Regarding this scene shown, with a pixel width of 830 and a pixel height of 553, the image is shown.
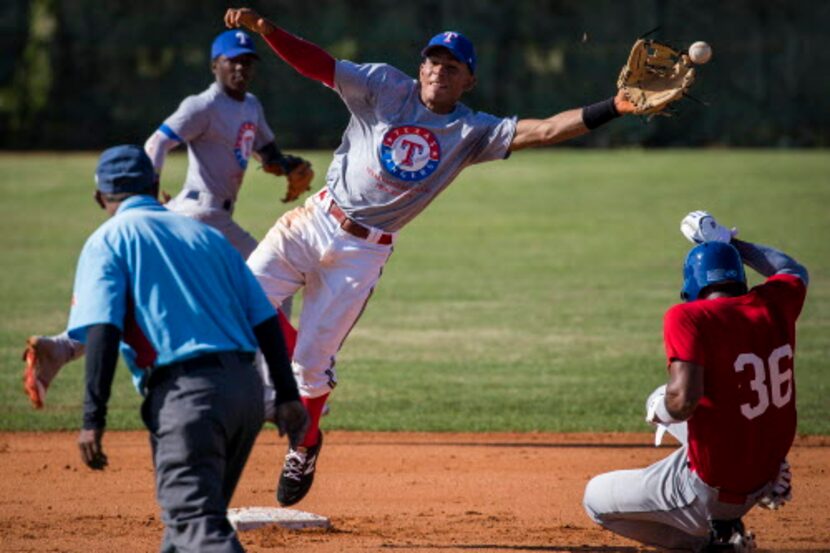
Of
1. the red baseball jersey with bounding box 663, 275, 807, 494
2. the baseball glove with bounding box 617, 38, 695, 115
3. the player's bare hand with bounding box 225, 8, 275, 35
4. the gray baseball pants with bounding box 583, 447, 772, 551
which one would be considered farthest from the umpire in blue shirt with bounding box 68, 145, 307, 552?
the baseball glove with bounding box 617, 38, 695, 115

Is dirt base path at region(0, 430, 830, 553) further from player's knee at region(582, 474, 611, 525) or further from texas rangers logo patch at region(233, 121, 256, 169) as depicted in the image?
texas rangers logo patch at region(233, 121, 256, 169)

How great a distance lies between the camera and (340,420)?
10617mm

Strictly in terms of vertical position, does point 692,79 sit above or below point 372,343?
above

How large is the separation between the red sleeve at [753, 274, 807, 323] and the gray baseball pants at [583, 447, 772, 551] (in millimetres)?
723

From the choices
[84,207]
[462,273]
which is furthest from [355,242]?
[84,207]

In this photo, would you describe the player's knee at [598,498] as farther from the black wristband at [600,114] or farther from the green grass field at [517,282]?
the green grass field at [517,282]

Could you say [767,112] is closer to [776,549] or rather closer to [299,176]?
[299,176]

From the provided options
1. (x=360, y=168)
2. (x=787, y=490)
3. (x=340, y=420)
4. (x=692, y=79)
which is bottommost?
(x=340, y=420)

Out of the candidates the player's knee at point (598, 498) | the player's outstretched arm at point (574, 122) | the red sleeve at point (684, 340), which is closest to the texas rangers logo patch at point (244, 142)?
Result: the player's outstretched arm at point (574, 122)

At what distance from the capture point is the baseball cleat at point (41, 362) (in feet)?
20.4

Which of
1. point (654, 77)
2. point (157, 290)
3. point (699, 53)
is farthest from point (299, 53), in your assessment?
point (157, 290)

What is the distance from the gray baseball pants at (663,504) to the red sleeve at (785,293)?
72 cm

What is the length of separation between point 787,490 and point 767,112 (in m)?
32.5

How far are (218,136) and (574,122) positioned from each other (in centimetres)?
400
